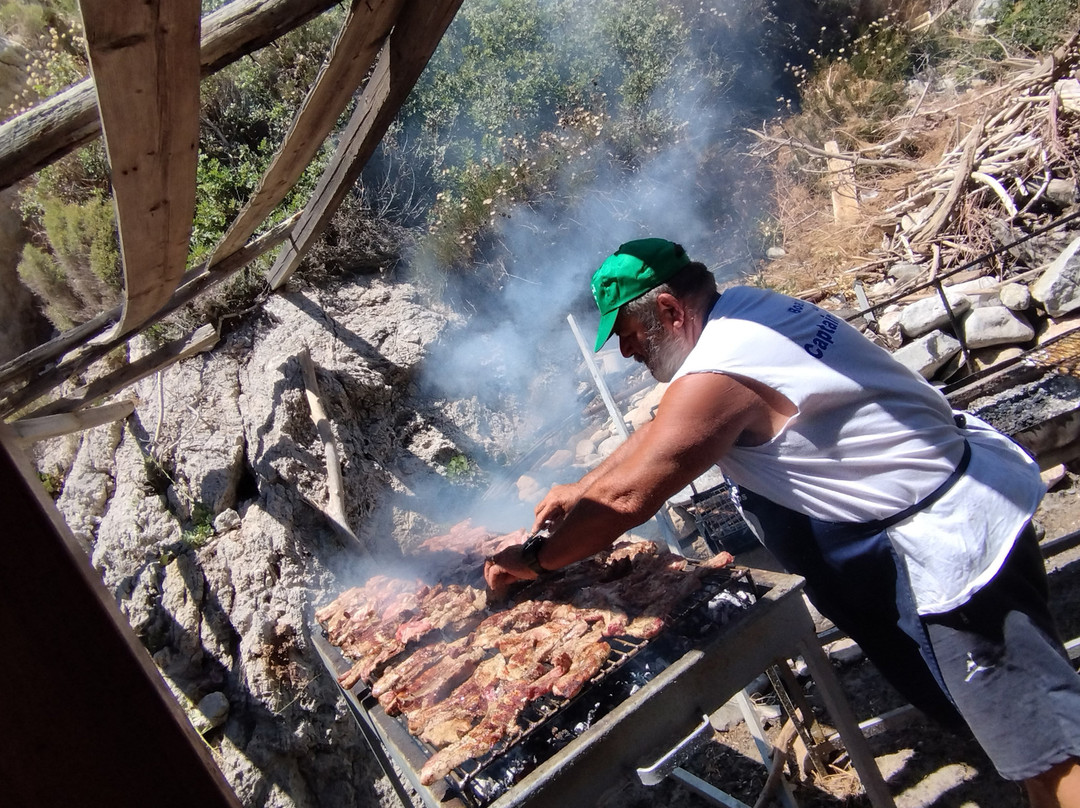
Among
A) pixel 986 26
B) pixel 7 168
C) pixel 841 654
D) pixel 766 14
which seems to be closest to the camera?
pixel 7 168

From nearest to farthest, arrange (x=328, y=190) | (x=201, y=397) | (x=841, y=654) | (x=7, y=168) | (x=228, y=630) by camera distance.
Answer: (x=7, y=168), (x=841, y=654), (x=328, y=190), (x=228, y=630), (x=201, y=397)

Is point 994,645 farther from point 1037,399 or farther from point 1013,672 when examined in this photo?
point 1037,399

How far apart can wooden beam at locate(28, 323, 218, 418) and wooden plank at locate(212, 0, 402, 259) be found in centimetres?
231

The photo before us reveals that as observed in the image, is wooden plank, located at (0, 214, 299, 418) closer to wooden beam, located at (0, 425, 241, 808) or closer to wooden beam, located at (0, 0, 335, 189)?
wooden beam, located at (0, 0, 335, 189)

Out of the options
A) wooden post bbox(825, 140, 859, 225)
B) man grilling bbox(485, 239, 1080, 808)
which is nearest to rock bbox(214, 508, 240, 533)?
man grilling bbox(485, 239, 1080, 808)

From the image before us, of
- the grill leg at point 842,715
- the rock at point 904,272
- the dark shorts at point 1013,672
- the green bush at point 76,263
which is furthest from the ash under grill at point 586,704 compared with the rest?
the green bush at point 76,263

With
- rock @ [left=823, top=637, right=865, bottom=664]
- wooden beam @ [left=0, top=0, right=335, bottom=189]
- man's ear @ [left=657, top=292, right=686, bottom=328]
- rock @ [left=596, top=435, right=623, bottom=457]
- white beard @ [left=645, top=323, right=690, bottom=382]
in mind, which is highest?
wooden beam @ [left=0, top=0, right=335, bottom=189]

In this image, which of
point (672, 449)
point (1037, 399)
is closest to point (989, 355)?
point (1037, 399)

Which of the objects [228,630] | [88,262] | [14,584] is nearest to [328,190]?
[228,630]

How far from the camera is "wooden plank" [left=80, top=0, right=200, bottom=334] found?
1.75 metres

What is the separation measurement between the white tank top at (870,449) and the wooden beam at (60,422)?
4.36m

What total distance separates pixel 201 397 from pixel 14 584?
283 inches

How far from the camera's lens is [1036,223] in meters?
7.25

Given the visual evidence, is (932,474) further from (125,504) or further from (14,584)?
(125,504)
